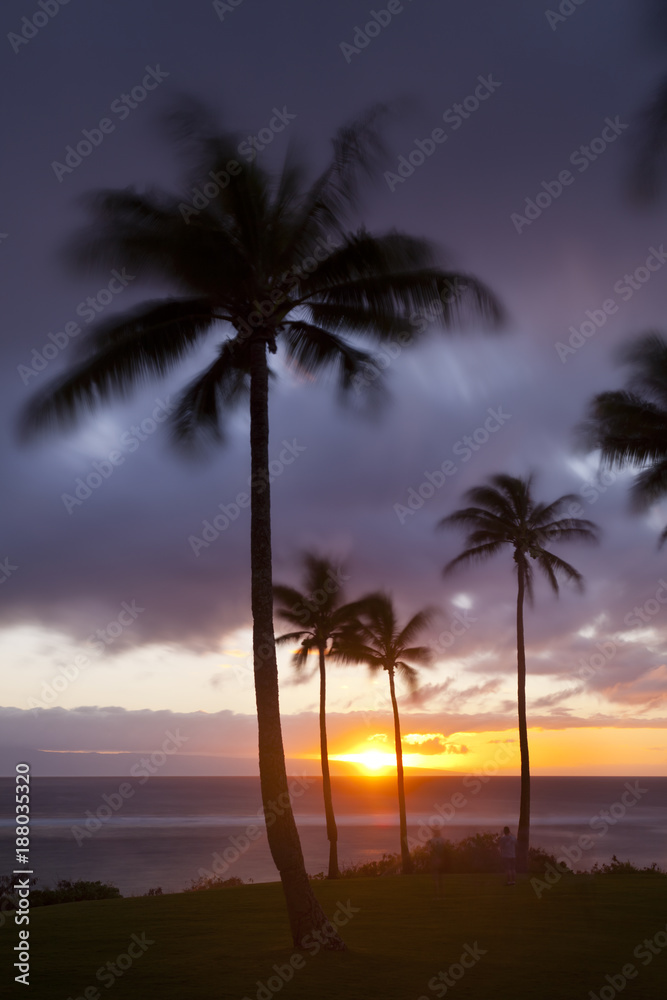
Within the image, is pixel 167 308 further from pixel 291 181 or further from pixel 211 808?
pixel 211 808

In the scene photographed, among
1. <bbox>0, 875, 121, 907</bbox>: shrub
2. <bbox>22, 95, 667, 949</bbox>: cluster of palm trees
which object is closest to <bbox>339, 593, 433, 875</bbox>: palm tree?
<bbox>0, 875, 121, 907</bbox>: shrub

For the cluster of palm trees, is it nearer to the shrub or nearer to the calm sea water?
the shrub

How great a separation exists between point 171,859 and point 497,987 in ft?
213

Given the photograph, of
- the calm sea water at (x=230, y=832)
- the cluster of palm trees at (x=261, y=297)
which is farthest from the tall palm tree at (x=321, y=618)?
the cluster of palm trees at (x=261, y=297)

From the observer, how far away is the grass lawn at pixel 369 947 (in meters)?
9.98

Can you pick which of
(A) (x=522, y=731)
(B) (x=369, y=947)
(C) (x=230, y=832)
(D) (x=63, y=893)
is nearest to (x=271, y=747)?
(B) (x=369, y=947)

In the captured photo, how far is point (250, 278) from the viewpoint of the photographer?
13539mm

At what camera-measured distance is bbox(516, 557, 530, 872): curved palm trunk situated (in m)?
29.3

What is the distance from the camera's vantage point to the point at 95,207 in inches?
517

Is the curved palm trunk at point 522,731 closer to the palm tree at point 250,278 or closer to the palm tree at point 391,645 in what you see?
the palm tree at point 391,645

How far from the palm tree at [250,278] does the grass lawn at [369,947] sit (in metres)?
4.18

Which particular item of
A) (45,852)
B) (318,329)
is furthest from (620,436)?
(45,852)

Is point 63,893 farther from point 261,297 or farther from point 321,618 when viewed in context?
point 261,297

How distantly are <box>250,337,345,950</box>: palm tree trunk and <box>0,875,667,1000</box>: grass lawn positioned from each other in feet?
1.86
